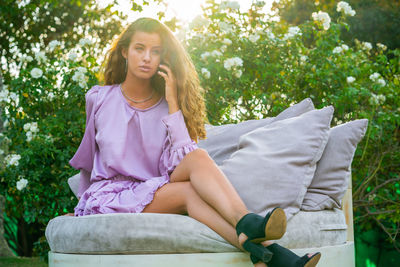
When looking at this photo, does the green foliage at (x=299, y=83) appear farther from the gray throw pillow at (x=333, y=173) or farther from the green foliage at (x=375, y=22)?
the green foliage at (x=375, y=22)

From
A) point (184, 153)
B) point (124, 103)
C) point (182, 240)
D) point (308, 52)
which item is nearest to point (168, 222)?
point (182, 240)

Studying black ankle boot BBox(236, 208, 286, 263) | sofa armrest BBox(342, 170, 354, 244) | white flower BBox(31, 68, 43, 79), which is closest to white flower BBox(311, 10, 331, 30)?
sofa armrest BBox(342, 170, 354, 244)

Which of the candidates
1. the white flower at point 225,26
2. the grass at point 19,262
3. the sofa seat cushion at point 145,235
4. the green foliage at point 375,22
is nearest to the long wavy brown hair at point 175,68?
the sofa seat cushion at point 145,235

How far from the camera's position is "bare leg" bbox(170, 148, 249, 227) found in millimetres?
2064

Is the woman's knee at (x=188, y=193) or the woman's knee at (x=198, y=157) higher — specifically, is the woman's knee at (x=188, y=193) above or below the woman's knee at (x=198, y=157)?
below

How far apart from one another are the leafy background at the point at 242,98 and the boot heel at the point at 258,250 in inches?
86.6

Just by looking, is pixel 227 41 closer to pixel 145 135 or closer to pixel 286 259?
pixel 145 135

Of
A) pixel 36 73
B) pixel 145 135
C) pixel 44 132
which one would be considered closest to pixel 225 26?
pixel 36 73

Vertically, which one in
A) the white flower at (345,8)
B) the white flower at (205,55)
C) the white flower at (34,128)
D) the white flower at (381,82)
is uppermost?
the white flower at (345,8)

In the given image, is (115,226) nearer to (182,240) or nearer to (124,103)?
(182,240)

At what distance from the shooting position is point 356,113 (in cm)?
434

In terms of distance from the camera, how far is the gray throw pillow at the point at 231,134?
2799 millimetres

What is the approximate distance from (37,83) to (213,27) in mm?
1491

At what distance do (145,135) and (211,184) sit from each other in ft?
2.19
